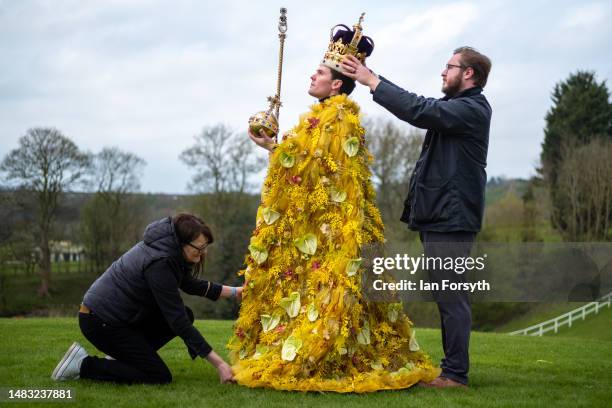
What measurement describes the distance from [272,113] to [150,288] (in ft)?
6.49

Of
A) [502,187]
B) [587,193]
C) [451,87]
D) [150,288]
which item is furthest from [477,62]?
[502,187]

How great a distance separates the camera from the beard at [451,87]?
5.45 meters

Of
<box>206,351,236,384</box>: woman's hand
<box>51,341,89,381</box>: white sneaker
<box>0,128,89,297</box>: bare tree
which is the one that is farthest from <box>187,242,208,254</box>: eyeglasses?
<box>0,128,89,297</box>: bare tree

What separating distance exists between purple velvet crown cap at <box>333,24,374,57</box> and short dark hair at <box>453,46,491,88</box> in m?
0.76

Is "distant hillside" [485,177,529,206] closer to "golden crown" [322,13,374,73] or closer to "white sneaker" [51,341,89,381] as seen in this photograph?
"golden crown" [322,13,374,73]

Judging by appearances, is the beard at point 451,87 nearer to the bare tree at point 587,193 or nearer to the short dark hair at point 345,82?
the short dark hair at point 345,82

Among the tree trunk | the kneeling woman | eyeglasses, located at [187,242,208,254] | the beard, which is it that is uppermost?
the beard

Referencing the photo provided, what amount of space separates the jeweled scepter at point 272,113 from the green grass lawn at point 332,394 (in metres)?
2.17

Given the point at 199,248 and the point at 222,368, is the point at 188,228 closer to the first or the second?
the point at 199,248

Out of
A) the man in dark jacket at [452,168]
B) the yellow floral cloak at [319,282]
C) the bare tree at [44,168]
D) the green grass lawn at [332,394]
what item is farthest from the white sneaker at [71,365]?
the bare tree at [44,168]

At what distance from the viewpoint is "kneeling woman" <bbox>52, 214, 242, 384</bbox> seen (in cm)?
500

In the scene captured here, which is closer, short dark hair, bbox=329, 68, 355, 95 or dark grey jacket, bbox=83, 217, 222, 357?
dark grey jacket, bbox=83, 217, 222, 357

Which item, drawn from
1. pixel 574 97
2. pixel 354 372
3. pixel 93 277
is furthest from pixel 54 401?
pixel 574 97

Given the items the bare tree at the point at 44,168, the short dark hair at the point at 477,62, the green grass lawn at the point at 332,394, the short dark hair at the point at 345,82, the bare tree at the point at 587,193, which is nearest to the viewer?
the green grass lawn at the point at 332,394
